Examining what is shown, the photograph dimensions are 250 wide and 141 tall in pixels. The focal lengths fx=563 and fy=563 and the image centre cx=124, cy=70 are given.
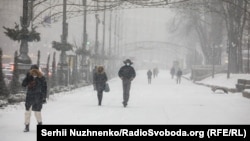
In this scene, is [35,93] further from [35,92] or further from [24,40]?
[24,40]

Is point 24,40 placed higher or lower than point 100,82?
higher

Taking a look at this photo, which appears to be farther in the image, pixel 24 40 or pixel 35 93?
pixel 24 40

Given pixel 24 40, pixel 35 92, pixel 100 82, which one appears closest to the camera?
pixel 35 92

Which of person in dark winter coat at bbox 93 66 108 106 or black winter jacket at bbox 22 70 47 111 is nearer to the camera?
black winter jacket at bbox 22 70 47 111

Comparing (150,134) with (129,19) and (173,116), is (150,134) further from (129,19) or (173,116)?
(129,19)

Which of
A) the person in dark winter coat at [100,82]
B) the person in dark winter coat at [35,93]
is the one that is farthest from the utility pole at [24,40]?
the person in dark winter coat at [35,93]

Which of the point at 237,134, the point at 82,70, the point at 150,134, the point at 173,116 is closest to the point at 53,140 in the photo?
the point at 150,134

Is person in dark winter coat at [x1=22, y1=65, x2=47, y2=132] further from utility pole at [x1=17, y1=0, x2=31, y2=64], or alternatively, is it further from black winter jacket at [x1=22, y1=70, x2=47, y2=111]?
utility pole at [x1=17, y1=0, x2=31, y2=64]

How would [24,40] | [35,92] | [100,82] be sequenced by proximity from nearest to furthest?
[35,92] → [100,82] → [24,40]

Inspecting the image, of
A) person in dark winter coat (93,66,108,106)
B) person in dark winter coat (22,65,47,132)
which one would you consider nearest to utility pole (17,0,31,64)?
person in dark winter coat (93,66,108,106)

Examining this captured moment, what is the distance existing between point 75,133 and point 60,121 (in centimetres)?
436

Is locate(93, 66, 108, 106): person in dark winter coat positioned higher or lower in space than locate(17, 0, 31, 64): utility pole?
lower

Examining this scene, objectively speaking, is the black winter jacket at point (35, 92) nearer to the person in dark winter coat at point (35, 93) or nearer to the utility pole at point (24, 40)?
the person in dark winter coat at point (35, 93)

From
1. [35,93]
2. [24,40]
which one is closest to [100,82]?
[24,40]
